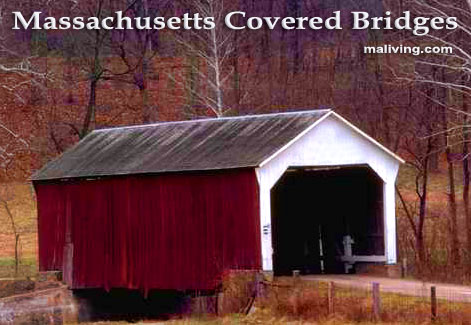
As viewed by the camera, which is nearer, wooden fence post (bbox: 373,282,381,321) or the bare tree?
wooden fence post (bbox: 373,282,381,321)

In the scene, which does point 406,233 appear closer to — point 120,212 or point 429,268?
point 429,268

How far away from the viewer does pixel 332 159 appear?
2948 centimetres

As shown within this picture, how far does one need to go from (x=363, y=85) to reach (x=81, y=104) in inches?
719

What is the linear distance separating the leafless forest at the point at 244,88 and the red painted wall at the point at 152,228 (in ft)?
21.6

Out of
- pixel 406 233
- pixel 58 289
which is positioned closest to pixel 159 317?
pixel 58 289

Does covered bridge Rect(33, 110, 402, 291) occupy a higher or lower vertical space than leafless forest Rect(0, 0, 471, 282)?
lower

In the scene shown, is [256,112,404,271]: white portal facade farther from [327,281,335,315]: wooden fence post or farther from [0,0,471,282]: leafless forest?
[327,281,335,315]: wooden fence post

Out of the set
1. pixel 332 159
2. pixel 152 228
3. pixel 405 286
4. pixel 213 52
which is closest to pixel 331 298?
pixel 405 286

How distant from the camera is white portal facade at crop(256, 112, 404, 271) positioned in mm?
27828

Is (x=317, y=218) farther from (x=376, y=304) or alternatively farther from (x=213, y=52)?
(x=213, y=52)

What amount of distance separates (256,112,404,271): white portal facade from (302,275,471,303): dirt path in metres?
1.31

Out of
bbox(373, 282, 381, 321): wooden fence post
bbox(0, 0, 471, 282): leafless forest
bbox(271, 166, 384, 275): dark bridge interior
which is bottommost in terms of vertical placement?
bbox(373, 282, 381, 321): wooden fence post

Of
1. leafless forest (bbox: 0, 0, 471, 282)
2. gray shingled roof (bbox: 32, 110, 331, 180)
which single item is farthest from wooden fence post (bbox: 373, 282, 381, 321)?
leafless forest (bbox: 0, 0, 471, 282)

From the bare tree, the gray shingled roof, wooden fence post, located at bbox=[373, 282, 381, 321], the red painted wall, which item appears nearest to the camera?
wooden fence post, located at bbox=[373, 282, 381, 321]
